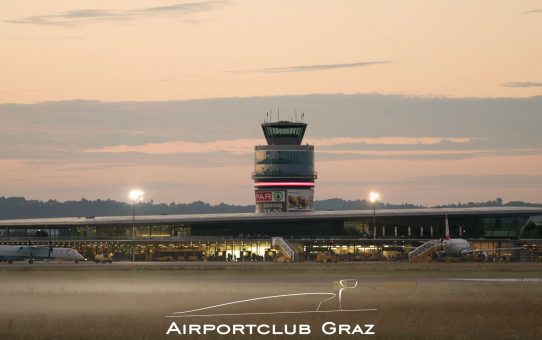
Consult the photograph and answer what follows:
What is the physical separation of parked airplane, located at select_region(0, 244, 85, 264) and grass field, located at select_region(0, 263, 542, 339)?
42937 mm

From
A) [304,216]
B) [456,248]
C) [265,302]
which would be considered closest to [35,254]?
[456,248]

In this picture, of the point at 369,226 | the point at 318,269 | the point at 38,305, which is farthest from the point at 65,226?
the point at 38,305

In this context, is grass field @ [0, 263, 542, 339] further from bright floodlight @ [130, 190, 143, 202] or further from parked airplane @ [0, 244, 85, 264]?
bright floodlight @ [130, 190, 143, 202]

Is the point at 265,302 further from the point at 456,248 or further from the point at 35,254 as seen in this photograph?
the point at 35,254

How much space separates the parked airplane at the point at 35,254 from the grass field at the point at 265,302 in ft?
141

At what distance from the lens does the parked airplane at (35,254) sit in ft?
452

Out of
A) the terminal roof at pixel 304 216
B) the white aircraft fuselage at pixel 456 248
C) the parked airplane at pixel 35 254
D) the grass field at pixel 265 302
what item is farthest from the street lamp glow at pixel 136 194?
the grass field at pixel 265 302

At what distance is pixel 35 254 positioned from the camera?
138 metres

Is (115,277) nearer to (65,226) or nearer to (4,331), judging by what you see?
(4,331)

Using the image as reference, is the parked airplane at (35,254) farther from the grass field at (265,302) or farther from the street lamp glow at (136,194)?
the grass field at (265,302)

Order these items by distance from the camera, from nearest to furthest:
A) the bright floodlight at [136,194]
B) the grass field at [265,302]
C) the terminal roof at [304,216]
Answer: the grass field at [265,302], the bright floodlight at [136,194], the terminal roof at [304,216]

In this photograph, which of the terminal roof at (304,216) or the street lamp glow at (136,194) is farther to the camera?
the terminal roof at (304,216)

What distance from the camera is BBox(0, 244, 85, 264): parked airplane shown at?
138 metres

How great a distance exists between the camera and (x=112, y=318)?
5272 cm
